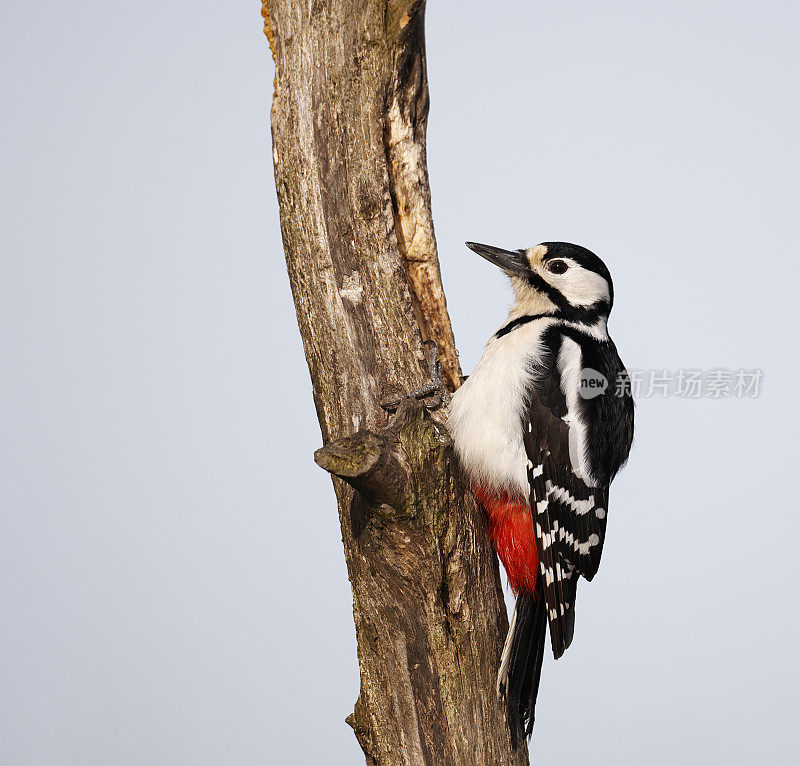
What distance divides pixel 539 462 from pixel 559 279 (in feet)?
2.05

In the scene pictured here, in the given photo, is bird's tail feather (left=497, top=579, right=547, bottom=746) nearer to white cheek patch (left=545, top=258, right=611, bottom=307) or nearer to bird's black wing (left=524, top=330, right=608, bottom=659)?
bird's black wing (left=524, top=330, right=608, bottom=659)

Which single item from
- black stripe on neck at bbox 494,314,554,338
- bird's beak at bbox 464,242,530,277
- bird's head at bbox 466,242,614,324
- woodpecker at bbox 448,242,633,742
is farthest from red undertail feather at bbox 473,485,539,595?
bird's beak at bbox 464,242,530,277

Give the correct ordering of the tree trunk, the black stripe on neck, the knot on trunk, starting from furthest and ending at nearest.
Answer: the black stripe on neck, the tree trunk, the knot on trunk

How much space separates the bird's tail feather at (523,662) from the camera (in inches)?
84.8

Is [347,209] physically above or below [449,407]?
above

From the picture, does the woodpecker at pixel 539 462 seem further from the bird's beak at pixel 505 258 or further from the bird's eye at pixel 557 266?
the bird's beak at pixel 505 258

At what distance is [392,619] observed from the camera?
2.09 meters

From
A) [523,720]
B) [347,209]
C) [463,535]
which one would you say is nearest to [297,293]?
[347,209]

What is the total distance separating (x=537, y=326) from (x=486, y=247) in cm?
34

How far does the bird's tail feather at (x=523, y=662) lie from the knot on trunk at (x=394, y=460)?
522 mm

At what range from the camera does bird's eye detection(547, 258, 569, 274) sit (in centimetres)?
260

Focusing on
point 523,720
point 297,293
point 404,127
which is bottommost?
point 523,720

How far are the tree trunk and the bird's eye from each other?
59 cm

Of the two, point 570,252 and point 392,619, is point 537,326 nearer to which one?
point 570,252
